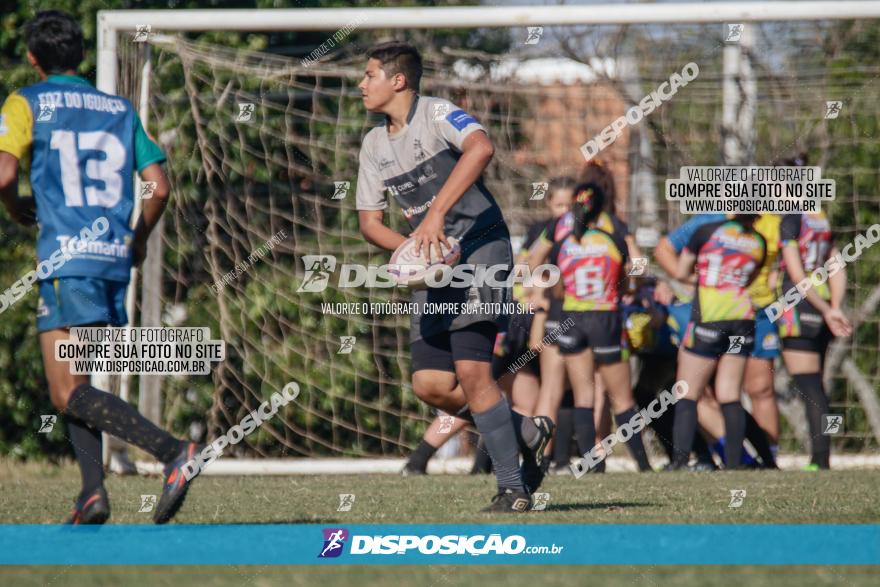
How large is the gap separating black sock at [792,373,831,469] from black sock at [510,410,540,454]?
3970 mm

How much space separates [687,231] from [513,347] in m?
1.46

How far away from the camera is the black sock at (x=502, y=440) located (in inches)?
211

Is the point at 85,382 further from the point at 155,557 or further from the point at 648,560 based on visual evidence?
the point at 648,560

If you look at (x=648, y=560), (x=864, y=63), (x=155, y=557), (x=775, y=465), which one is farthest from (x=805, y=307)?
(x=155, y=557)

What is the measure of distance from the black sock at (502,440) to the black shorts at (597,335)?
3608 millimetres

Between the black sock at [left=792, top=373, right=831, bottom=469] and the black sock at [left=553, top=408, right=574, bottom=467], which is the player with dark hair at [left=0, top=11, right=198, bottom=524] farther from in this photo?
the black sock at [left=792, top=373, right=831, bottom=469]

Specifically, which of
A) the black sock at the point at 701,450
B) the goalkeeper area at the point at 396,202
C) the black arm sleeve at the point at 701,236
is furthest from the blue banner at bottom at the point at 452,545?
the black sock at the point at 701,450

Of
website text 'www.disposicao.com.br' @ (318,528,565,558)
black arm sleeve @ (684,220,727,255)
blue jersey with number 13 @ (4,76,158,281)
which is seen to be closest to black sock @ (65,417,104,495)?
blue jersey with number 13 @ (4,76,158,281)

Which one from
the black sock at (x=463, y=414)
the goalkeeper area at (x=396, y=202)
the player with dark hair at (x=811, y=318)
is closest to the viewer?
the black sock at (x=463, y=414)

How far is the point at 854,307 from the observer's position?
1137 centimetres

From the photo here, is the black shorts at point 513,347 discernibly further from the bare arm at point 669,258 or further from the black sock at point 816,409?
the black sock at point 816,409

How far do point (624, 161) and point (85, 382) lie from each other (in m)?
7.08

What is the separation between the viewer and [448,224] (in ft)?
18.3

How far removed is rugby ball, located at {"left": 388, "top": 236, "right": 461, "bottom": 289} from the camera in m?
5.13
